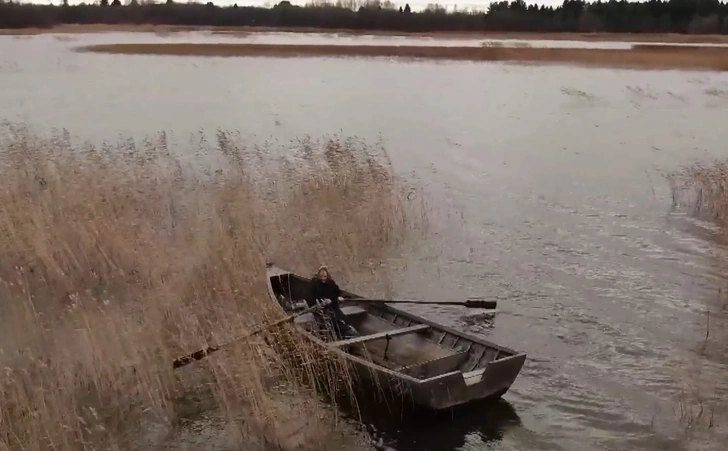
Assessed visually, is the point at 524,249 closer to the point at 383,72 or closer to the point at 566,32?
the point at 383,72

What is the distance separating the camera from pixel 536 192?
1883 cm

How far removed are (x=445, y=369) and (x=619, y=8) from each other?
8106 centimetres

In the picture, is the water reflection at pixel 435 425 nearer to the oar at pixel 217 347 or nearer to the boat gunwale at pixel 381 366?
the boat gunwale at pixel 381 366

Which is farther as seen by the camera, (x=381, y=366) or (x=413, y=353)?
(x=413, y=353)

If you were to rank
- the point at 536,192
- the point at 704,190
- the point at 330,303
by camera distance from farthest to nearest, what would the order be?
the point at 536,192 < the point at 704,190 < the point at 330,303

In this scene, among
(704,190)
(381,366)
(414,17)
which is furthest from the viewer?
(414,17)

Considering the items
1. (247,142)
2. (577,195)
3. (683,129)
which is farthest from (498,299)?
(683,129)

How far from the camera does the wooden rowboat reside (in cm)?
805

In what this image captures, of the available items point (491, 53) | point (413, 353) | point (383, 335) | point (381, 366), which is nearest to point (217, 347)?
point (381, 366)

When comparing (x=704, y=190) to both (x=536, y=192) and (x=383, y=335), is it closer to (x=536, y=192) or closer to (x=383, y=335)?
(x=536, y=192)

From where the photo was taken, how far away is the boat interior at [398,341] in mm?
8781

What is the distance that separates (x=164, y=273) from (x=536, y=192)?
1040cm

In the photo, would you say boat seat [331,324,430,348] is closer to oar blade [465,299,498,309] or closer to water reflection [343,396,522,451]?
water reflection [343,396,522,451]

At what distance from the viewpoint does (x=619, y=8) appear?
268 feet
